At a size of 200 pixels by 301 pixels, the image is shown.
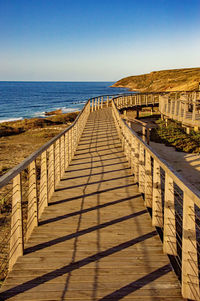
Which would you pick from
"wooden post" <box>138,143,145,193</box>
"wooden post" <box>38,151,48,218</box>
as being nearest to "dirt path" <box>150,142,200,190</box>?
"wooden post" <box>138,143,145,193</box>

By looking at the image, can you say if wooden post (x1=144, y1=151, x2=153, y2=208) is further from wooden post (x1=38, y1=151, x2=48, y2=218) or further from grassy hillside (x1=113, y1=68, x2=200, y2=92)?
grassy hillside (x1=113, y1=68, x2=200, y2=92)

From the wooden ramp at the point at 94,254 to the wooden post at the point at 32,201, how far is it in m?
0.12

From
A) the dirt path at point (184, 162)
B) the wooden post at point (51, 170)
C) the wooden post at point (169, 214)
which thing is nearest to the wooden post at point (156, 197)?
the wooden post at point (169, 214)

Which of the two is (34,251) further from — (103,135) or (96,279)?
(103,135)

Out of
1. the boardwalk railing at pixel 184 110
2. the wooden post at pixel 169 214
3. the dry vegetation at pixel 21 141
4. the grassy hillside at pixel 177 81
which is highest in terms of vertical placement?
the grassy hillside at pixel 177 81

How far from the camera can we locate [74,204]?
14.9 feet

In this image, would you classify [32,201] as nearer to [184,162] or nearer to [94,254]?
[94,254]

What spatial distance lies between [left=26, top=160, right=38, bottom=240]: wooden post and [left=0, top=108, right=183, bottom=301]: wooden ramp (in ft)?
0.40

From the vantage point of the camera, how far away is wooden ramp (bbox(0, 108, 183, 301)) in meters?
2.39

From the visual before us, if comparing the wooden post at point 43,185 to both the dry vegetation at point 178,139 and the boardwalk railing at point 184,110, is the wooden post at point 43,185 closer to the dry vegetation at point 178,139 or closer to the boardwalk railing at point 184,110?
the dry vegetation at point 178,139

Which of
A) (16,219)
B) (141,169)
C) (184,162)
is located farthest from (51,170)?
(184,162)

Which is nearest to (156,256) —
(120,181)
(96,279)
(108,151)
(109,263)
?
(109,263)

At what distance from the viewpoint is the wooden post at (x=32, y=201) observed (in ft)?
11.3

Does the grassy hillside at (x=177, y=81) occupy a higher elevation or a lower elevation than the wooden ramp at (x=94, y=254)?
higher
